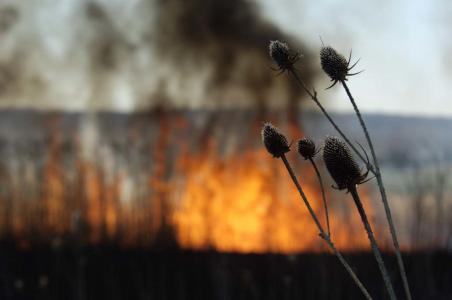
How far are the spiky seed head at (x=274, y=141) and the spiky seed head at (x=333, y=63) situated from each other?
45cm

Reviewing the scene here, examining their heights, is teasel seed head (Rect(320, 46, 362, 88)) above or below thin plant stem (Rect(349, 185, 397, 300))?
above

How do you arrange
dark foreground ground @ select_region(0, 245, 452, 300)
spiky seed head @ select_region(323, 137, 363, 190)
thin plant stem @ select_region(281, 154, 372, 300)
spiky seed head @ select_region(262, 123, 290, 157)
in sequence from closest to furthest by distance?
thin plant stem @ select_region(281, 154, 372, 300) → spiky seed head @ select_region(323, 137, 363, 190) → spiky seed head @ select_region(262, 123, 290, 157) → dark foreground ground @ select_region(0, 245, 452, 300)

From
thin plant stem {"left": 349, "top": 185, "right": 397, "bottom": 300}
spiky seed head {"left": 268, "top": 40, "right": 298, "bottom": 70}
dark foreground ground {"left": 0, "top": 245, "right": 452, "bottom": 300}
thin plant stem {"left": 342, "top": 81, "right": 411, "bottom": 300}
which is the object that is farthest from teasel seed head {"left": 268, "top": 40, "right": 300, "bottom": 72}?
dark foreground ground {"left": 0, "top": 245, "right": 452, "bottom": 300}

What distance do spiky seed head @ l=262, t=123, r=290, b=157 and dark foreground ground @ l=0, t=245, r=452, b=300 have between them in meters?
46.3

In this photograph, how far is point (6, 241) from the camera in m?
109

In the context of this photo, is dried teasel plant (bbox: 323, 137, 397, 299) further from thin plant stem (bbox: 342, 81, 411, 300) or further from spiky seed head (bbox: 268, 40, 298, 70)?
spiky seed head (bbox: 268, 40, 298, 70)

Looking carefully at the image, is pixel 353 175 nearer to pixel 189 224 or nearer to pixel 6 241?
pixel 189 224

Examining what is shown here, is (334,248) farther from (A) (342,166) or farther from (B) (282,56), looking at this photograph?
(B) (282,56)

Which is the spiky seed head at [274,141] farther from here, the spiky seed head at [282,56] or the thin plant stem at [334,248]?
the spiky seed head at [282,56]

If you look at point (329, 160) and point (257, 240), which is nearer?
point (329, 160)

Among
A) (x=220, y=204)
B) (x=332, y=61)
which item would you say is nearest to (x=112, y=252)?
(x=220, y=204)

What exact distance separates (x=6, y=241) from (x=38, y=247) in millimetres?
5538

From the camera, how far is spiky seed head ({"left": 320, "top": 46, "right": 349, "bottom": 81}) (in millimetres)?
3627

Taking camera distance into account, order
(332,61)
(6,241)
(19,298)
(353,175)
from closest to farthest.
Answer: (353,175), (332,61), (19,298), (6,241)
